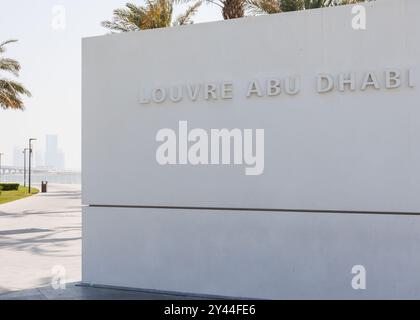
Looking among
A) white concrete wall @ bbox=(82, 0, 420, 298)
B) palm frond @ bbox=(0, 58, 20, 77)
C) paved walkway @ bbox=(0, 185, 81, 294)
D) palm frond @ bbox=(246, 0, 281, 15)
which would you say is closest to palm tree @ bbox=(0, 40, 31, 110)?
palm frond @ bbox=(0, 58, 20, 77)

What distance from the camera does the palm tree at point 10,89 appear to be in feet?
112

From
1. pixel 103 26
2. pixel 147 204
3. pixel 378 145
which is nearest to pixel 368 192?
pixel 378 145

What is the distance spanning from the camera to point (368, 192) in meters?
7.96

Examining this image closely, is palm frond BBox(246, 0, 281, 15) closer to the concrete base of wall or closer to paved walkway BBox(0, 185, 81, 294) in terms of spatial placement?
paved walkway BBox(0, 185, 81, 294)

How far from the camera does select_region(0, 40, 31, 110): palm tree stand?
1340 inches

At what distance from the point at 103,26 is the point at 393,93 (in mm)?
16999

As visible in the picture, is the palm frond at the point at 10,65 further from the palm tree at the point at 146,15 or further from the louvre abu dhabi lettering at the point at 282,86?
the louvre abu dhabi lettering at the point at 282,86

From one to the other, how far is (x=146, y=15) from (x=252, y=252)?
1409cm

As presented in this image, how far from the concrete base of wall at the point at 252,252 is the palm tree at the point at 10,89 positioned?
1024 inches

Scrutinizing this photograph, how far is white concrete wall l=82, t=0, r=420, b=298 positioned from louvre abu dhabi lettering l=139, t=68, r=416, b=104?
0.07 m

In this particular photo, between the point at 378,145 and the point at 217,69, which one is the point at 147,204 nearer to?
the point at 217,69
